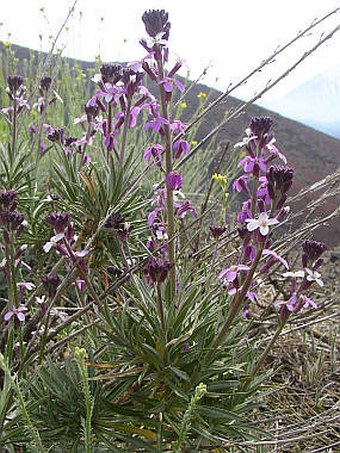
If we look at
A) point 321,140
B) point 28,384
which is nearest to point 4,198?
point 28,384

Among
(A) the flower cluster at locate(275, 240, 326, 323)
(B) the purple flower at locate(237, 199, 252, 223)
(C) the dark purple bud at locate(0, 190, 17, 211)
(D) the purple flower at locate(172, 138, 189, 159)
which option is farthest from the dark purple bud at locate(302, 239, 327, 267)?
(C) the dark purple bud at locate(0, 190, 17, 211)

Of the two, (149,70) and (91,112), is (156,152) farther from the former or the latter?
(91,112)

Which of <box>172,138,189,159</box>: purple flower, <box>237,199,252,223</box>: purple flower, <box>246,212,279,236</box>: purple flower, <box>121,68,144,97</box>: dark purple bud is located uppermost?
<box>121,68,144,97</box>: dark purple bud

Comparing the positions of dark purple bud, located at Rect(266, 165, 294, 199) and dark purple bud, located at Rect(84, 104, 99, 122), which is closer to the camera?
dark purple bud, located at Rect(266, 165, 294, 199)

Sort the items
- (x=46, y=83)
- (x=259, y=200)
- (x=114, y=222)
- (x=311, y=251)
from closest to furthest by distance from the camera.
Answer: (x=259, y=200) → (x=311, y=251) → (x=114, y=222) → (x=46, y=83)

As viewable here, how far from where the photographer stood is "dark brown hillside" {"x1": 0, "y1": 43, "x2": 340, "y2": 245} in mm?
6695

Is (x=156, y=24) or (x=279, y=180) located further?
(x=156, y=24)

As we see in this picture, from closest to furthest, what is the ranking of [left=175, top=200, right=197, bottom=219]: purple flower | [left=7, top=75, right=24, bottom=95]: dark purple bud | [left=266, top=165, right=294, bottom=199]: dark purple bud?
[left=266, top=165, right=294, bottom=199]: dark purple bud, [left=175, top=200, right=197, bottom=219]: purple flower, [left=7, top=75, right=24, bottom=95]: dark purple bud

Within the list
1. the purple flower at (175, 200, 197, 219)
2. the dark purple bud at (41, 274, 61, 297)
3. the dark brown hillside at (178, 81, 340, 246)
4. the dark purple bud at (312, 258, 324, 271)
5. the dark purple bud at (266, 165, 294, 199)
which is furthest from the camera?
the dark brown hillside at (178, 81, 340, 246)

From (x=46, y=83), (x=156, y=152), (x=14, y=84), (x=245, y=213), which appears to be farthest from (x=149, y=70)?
(x=46, y=83)

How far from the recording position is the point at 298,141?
8.28 m

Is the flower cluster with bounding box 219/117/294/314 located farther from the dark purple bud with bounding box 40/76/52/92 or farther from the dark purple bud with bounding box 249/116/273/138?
the dark purple bud with bounding box 40/76/52/92

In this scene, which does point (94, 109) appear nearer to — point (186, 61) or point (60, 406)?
point (186, 61)

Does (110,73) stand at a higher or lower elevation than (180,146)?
higher
